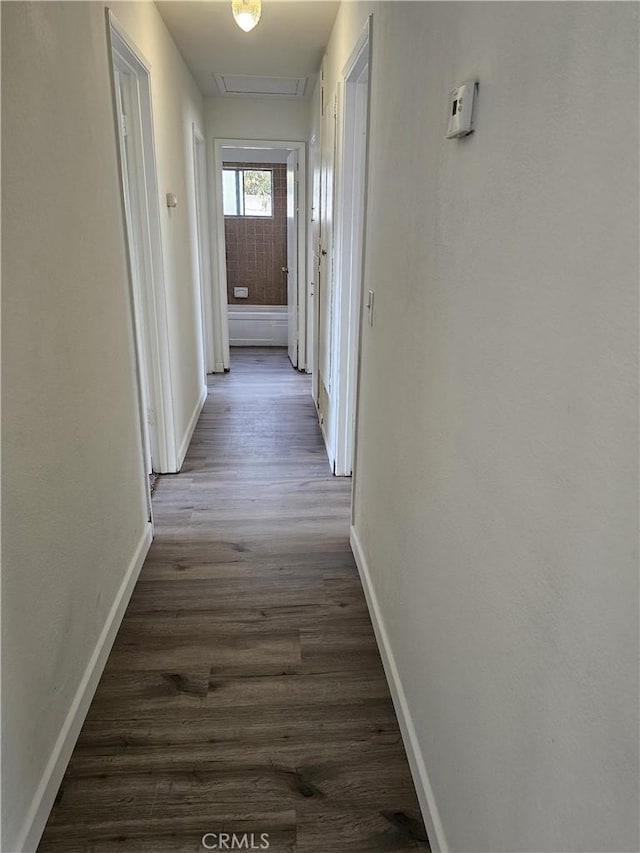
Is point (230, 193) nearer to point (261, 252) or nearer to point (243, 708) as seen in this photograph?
point (261, 252)

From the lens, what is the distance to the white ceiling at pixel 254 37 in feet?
9.55

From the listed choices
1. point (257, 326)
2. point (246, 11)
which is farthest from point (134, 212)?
point (257, 326)

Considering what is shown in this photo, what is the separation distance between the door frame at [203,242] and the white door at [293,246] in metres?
0.83

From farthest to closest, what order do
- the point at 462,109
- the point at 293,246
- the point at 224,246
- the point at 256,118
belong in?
the point at 293,246
the point at 224,246
the point at 256,118
the point at 462,109

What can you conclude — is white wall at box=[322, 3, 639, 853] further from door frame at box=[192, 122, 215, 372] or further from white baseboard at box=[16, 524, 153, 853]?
door frame at box=[192, 122, 215, 372]

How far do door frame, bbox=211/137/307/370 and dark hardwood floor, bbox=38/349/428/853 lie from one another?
295 cm

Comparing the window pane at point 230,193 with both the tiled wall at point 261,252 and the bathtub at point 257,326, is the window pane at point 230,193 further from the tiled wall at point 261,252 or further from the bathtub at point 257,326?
the bathtub at point 257,326

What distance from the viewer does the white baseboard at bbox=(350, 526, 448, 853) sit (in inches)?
52.5

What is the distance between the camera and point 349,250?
3.00m

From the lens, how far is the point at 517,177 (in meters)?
0.88

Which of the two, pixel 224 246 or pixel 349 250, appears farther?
pixel 224 246

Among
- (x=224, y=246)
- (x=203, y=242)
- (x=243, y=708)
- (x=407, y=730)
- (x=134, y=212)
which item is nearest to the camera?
(x=407, y=730)

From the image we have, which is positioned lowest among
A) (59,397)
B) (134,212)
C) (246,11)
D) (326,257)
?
(59,397)

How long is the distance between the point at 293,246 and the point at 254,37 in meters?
2.37
